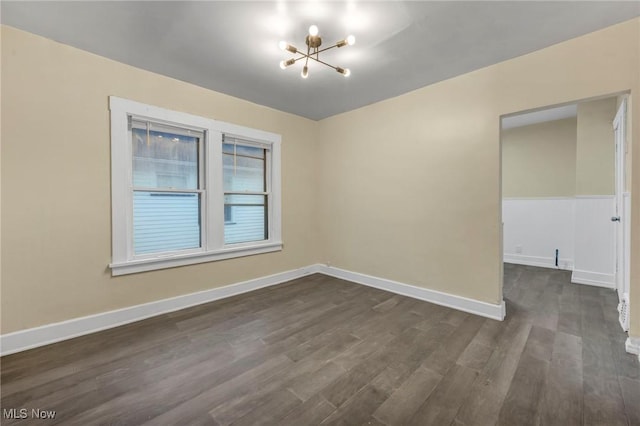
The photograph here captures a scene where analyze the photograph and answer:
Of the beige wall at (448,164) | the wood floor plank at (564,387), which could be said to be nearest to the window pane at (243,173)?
the beige wall at (448,164)

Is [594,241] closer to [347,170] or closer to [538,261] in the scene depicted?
[538,261]

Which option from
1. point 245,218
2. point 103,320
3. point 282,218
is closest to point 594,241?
point 282,218

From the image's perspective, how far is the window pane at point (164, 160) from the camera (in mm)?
2812

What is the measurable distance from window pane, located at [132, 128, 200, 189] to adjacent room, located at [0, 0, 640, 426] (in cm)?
2

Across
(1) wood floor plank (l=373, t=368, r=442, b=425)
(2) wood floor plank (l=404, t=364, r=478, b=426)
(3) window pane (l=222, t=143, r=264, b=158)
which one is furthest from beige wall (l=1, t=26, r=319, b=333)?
(2) wood floor plank (l=404, t=364, r=478, b=426)

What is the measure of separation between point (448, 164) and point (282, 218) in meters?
2.44

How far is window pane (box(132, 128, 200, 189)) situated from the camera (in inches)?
111

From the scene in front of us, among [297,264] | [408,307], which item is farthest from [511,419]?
[297,264]

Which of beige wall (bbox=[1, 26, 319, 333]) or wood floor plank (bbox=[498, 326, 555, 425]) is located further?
beige wall (bbox=[1, 26, 319, 333])

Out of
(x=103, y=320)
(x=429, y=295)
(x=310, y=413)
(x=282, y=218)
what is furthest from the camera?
(x=282, y=218)

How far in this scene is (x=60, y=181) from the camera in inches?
90.7

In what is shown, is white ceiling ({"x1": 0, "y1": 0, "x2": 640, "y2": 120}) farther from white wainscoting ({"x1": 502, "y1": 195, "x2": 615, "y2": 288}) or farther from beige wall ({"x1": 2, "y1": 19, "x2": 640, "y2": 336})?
white wainscoting ({"x1": 502, "y1": 195, "x2": 615, "y2": 288})

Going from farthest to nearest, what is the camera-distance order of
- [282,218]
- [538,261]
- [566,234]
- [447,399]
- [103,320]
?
[538,261]
[566,234]
[282,218]
[103,320]
[447,399]

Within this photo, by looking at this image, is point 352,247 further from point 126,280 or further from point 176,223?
point 126,280
